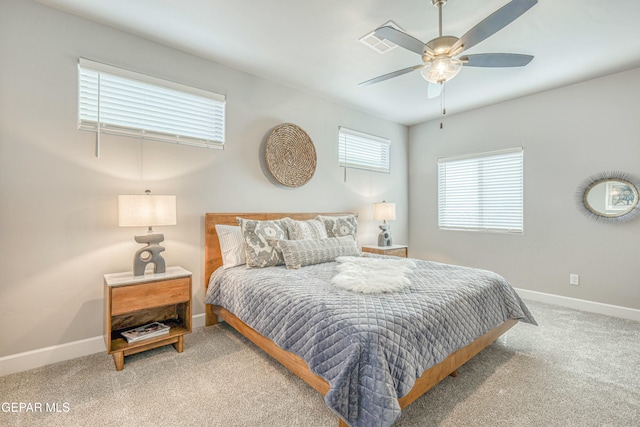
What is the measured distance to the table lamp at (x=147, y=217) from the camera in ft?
7.36

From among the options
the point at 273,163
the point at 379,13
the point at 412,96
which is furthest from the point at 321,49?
the point at 412,96

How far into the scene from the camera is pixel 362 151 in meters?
4.61

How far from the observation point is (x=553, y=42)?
2621 millimetres

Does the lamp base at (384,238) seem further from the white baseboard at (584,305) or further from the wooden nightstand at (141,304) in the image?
the wooden nightstand at (141,304)

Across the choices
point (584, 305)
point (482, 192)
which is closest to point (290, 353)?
point (584, 305)

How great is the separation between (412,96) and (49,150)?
3.88 m

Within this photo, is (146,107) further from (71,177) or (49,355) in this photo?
(49,355)

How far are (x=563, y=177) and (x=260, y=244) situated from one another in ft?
12.4

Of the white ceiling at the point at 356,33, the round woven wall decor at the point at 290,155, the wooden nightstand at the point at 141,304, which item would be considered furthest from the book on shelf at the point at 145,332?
the white ceiling at the point at 356,33

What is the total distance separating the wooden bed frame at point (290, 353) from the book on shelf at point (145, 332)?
53 cm

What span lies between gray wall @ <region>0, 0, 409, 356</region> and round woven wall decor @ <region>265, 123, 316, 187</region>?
38 cm

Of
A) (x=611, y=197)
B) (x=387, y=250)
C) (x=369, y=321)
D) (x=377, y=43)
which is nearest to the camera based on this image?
(x=369, y=321)

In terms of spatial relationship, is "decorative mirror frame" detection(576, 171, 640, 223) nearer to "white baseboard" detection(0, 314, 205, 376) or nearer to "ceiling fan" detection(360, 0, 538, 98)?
"ceiling fan" detection(360, 0, 538, 98)

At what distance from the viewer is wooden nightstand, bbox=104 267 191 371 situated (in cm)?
212
